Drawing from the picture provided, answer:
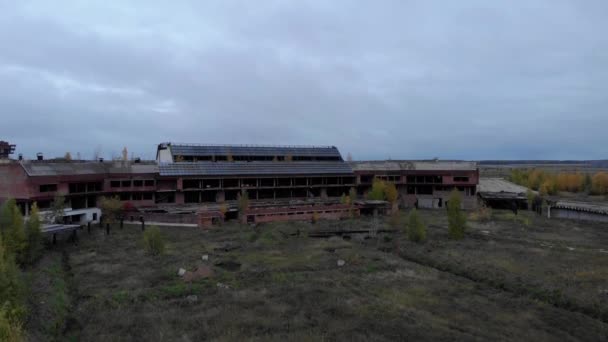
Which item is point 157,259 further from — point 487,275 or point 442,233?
point 442,233

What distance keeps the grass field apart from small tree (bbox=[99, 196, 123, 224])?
6.10 meters

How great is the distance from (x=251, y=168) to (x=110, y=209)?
31943 mm

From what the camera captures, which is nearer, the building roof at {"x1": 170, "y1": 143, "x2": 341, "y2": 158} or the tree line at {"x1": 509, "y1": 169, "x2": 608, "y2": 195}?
the building roof at {"x1": 170, "y1": 143, "x2": 341, "y2": 158}

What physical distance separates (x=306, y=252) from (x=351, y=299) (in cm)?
1788

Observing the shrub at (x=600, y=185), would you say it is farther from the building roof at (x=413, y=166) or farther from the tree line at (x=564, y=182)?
the building roof at (x=413, y=166)

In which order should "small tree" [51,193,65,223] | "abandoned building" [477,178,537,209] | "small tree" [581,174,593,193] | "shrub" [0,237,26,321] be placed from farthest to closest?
"small tree" [581,174,593,193] → "abandoned building" [477,178,537,209] → "small tree" [51,193,65,223] → "shrub" [0,237,26,321]

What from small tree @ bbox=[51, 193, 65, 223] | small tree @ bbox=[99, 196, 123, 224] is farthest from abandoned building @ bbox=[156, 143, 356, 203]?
small tree @ bbox=[51, 193, 65, 223]

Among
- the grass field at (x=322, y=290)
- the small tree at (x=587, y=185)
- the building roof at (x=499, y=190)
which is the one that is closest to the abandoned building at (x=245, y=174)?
the grass field at (x=322, y=290)

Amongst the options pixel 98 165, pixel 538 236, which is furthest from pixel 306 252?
pixel 98 165

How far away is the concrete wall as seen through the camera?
276ft

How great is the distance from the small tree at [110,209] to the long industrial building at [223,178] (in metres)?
5.60

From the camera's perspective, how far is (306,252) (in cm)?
5084

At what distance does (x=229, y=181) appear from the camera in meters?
87.0

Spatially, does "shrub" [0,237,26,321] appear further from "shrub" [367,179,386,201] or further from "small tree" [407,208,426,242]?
"shrub" [367,179,386,201]
